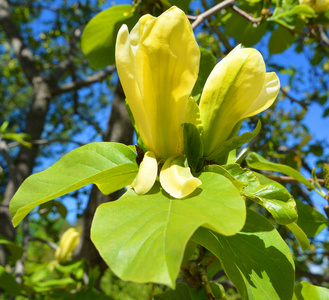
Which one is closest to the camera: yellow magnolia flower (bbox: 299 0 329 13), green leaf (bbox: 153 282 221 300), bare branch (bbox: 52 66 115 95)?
green leaf (bbox: 153 282 221 300)

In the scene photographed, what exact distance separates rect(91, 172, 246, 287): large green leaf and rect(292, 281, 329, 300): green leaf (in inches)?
14.5

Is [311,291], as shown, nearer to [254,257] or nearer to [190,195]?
[254,257]

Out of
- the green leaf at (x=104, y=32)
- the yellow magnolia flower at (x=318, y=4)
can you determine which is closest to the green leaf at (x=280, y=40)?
the yellow magnolia flower at (x=318, y=4)

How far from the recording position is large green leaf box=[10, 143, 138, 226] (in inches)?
17.2

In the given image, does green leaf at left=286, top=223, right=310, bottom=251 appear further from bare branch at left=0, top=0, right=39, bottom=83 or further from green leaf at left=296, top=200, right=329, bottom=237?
bare branch at left=0, top=0, right=39, bottom=83

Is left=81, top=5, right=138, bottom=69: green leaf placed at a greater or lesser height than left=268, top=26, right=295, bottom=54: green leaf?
greater

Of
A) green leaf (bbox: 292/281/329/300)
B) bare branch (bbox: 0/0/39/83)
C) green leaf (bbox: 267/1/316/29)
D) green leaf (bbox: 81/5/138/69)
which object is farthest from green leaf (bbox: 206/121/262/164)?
bare branch (bbox: 0/0/39/83)

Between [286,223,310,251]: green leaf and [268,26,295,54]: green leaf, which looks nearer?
[286,223,310,251]: green leaf

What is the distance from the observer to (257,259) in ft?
1.49

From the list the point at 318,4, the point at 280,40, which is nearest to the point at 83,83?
the point at 280,40

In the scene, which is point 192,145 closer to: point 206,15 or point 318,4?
point 206,15

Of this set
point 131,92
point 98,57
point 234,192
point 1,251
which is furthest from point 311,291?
point 1,251

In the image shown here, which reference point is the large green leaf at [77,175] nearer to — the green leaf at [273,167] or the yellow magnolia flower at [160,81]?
the yellow magnolia flower at [160,81]

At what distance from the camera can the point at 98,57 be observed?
3.28 ft
